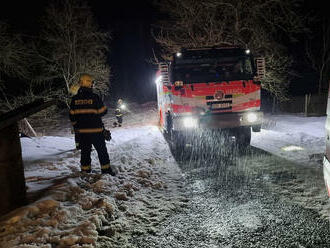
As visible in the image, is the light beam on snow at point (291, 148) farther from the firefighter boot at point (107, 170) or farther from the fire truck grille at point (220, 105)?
the firefighter boot at point (107, 170)

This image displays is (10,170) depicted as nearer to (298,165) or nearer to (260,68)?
(298,165)

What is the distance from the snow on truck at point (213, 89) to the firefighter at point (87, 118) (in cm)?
224

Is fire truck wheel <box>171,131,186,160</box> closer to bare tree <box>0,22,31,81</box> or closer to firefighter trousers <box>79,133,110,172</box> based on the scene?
firefighter trousers <box>79,133,110,172</box>

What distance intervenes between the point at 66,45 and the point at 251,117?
877 centimetres

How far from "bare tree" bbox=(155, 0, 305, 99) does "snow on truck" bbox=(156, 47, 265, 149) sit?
5.25m

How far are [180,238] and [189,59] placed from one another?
5.13m

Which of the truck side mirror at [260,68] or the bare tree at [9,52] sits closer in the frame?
the truck side mirror at [260,68]

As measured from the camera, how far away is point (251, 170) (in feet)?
17.8

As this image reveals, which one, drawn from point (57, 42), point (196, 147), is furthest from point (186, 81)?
point (57, 42)

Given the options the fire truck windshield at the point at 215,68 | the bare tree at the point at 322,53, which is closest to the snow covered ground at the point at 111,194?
the fire truck windshield at the point at 215,68

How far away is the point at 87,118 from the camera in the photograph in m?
4.78

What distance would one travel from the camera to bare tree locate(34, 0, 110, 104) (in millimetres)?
11227

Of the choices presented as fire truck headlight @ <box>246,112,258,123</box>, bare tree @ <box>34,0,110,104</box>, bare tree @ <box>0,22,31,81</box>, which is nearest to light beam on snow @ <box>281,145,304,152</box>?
fire truck headlight @ <box>246,112,258,123</box>

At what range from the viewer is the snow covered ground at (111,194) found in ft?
9.68
